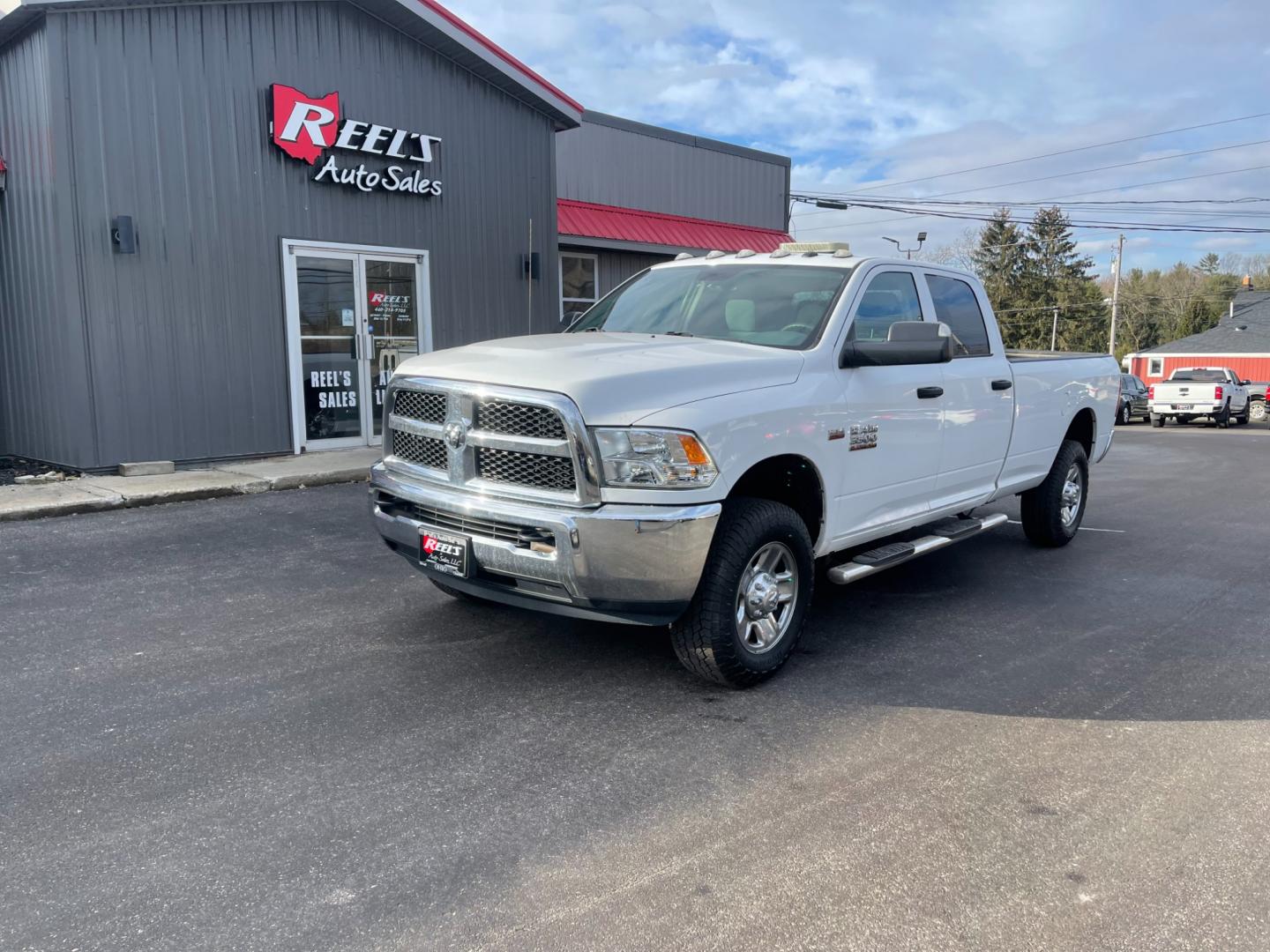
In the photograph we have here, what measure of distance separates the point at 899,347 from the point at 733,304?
963 millimetres

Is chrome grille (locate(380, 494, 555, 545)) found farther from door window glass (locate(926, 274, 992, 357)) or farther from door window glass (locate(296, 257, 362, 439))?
door window glass (locate(296, 257, 362, 439))

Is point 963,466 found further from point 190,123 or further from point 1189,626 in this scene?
point 190,123

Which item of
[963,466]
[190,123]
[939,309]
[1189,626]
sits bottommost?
[1189,626]

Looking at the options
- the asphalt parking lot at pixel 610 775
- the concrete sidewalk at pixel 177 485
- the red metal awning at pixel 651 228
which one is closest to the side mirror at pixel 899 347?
the asphalt parking lot at pixel 610 775

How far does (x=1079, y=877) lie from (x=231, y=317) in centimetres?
1018

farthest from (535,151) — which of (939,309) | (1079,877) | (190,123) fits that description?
(1079,877)

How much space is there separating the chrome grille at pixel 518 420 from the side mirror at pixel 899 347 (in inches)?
63.1

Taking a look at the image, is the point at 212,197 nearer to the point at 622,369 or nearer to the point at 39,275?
the point at 39,275

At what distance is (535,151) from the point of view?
45.7ft

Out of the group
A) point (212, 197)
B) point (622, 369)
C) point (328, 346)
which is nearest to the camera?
point (622, 369)

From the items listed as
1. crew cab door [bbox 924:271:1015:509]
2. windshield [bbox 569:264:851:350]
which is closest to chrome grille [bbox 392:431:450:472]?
windshield [bbox 569:264:851:350]

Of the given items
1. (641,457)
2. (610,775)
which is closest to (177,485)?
(641,457)

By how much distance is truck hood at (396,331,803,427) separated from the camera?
12.7 ft

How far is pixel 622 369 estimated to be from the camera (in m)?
4.01
